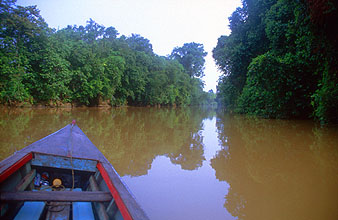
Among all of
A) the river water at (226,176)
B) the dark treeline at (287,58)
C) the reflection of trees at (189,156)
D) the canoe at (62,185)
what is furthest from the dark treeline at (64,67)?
the canoe at (62,185)

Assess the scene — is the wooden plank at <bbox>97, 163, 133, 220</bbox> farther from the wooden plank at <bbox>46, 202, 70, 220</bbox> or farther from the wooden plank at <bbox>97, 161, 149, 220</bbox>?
the wooden plank at <bbox>46, 202, 70, 220</bbox>

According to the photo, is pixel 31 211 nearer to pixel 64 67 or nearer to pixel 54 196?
pixel 54 196

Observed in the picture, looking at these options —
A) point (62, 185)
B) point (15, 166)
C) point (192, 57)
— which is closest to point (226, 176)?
point (62, 185)

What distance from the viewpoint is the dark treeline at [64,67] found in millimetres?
12438

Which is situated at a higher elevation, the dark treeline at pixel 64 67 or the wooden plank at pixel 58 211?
the dark treeline at pixel 64 67

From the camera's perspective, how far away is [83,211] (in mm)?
1644

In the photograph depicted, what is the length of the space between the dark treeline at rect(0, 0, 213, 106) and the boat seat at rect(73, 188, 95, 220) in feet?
43.3

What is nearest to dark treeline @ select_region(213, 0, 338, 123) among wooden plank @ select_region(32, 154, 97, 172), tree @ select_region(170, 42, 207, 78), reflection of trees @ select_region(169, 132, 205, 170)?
reflection of trees @ select_region(169, 132, 205, 170)

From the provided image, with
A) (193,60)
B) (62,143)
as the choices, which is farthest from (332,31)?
(193,60)

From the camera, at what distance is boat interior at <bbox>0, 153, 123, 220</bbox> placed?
1.48 metres

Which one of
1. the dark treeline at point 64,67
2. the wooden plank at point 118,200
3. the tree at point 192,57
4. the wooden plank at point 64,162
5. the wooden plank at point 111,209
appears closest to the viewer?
the wooden plank at point 118,200

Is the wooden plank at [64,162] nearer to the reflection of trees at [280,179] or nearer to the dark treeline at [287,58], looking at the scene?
the reflection of trees at [280,179]

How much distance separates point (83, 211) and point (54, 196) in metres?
0.27

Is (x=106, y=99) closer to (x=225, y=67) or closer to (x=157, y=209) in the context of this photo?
(x=225, y=67)
